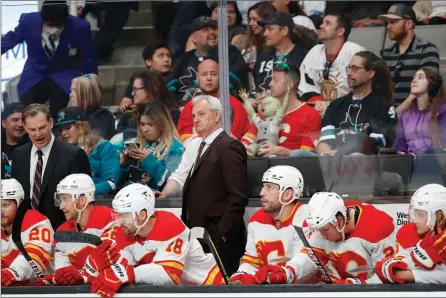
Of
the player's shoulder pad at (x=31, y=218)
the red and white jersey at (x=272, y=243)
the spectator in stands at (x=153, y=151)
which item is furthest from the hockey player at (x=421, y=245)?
the player's shoulder pad at (x=31, y=218)

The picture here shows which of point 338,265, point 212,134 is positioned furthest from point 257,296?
point 212,134

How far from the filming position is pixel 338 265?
6.29 meters

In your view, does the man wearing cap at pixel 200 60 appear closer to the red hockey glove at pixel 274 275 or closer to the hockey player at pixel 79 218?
the hockey player at pixel 79 218

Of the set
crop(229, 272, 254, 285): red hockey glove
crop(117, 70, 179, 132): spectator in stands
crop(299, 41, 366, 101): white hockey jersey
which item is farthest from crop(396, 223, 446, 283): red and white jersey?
crop(117, 70, 179, 132): spectator in stands

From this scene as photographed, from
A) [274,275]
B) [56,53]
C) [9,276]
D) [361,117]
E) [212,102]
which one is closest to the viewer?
Result: [274,275]

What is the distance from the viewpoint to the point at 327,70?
7.14 metres

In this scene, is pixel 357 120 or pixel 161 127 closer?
pixel 357 120

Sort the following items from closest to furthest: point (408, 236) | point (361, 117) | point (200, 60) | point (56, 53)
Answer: point (408, 236), point (361, 117), point (200, 60), point (56, 53)

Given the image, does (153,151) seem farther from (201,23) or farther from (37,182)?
(201,23)

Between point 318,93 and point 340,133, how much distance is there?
0.96 feet

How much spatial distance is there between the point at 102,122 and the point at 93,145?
0.53 ft

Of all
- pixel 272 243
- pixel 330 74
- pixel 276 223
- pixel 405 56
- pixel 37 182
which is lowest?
pixel 272 243

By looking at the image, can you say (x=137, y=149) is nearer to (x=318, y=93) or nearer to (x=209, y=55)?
(x=209, y=55)

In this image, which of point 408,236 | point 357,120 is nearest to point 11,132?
point 357,120
